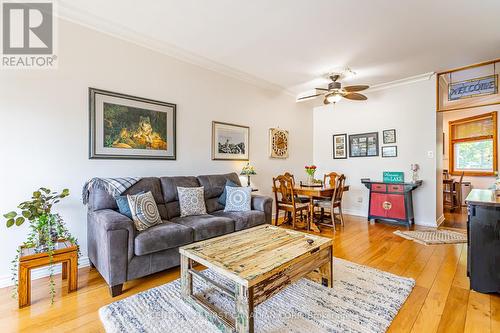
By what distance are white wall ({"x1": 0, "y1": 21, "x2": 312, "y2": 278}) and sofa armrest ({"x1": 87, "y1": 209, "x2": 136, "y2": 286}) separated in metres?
0.75

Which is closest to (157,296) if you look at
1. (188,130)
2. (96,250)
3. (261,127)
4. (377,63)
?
(96,250)

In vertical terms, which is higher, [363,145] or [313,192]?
[363,145]

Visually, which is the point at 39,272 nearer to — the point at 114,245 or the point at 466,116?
the point at 114,245

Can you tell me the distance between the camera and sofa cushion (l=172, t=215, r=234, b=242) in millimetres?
2547

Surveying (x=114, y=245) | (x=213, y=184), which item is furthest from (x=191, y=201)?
(x=114, y=245)

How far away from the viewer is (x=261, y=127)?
4707 mm

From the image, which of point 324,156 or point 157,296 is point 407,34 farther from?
point 157,296

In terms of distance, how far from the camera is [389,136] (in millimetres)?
4793

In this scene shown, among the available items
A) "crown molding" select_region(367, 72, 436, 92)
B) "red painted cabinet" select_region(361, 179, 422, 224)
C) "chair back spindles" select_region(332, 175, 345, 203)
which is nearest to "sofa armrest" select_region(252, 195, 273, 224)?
"chair back spindles" select_region(332, 175, 345, 203)

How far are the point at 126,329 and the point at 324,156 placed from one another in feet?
16.7

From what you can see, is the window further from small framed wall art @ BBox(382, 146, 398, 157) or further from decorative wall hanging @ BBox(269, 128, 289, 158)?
decorative wall hanging @ BBox(269, 128, 289, 158)

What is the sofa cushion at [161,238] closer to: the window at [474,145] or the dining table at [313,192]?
the dining table at [313,192]

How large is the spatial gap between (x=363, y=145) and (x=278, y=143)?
72.3 inches

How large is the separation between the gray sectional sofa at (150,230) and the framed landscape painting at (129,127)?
475 mm
